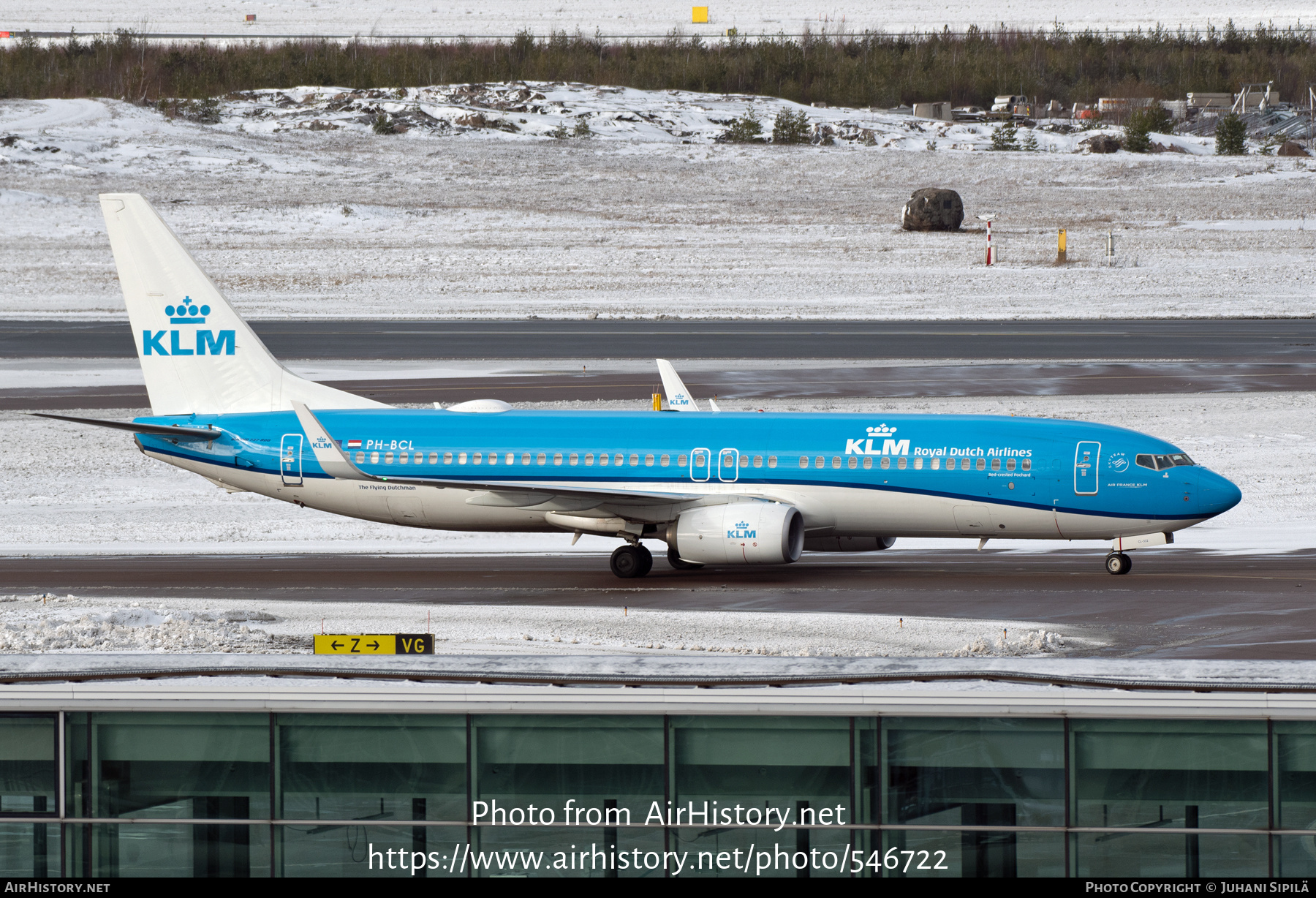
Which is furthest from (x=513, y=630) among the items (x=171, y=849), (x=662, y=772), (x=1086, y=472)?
(x=662, y=772)

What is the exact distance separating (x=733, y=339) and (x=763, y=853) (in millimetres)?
63158

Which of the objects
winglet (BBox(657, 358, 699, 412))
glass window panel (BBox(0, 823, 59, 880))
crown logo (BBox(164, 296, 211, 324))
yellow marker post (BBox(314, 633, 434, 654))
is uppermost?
crown logo (BBox(164, 296, 211, 324))

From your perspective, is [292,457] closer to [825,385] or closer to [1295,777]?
[825,385]

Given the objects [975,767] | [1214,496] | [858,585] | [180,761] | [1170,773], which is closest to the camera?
[1170,773]

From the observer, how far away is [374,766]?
10.3 m

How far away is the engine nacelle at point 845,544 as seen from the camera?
125 ft

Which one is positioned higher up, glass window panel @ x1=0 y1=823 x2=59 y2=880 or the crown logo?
the crown logo

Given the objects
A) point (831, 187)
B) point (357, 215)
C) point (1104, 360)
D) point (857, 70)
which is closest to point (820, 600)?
point (1104, 360)

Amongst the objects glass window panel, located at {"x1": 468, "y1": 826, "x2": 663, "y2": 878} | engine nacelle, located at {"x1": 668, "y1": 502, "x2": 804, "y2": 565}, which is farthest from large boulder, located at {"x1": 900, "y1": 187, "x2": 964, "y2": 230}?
glass window panel, located at {"x1": 468, "y1": 826, "x2": 663, "y2": 878}

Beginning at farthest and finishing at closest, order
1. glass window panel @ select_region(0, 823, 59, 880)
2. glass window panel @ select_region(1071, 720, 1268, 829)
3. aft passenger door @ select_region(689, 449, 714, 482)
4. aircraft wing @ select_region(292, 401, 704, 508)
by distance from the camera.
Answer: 1. aft passenger door @ select_region(689, 449, 714, 482)
2. aircraft wing @ select_region(292, 401, 704, 508)
3. glass window panel @ select_region(0, 823, 59, 880)
4. glass window panel @ select_region(1071, 720, 1268, 829)

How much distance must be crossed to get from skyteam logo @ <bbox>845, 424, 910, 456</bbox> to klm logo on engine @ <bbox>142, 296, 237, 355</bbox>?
16.0m

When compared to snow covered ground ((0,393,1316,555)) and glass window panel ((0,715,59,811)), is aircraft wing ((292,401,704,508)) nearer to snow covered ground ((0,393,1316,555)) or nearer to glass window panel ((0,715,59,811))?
snow covered ground ((0,393,1316,555))

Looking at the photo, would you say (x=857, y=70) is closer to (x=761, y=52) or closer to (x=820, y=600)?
(x=761, y=52)

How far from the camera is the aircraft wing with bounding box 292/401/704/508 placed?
1436 inches
